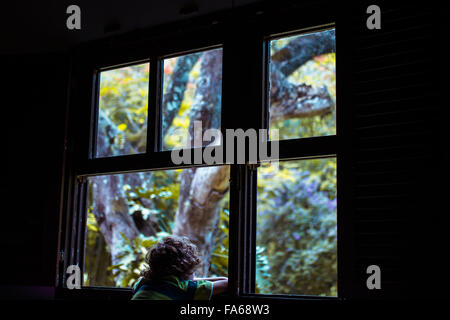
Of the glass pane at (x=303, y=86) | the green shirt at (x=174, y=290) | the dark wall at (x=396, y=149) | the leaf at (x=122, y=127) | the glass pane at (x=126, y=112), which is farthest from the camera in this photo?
the leaf at (x=122, y=127)

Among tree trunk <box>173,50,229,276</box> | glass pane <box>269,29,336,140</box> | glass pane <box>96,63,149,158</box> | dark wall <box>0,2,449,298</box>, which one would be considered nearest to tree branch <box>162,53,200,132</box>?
tree trunk <box>173,50,229,276</box>

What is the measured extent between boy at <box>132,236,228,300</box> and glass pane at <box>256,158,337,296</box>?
4.47 meters

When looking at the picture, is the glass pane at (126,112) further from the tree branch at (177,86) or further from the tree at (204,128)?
the tree branch at (177,86)

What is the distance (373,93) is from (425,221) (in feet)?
1.87

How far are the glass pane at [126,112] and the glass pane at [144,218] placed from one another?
33 centimetres

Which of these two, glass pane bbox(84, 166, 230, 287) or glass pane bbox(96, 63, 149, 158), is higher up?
glass pane bbox(96, 63, 149, 158)

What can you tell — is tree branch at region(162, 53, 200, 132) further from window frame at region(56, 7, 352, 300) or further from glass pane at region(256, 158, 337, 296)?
glass pane at region(256, 158, 337, 296)

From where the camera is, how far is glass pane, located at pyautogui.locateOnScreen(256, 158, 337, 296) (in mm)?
6520

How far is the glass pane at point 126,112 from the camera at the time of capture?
3945 millimetres

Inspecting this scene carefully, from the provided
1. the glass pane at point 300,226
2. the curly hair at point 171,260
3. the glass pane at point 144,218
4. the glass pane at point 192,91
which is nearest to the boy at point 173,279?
the curly hair at point 171,260

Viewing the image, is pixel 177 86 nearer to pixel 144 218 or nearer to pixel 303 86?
pixel 303 86
